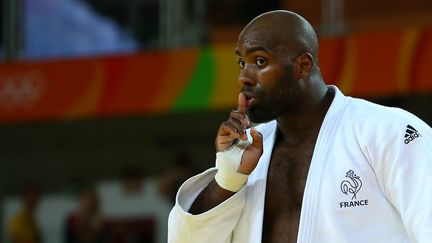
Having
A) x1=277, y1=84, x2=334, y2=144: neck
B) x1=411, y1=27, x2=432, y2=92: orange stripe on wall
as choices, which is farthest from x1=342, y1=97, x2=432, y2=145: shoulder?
x1=411, y1=27, x2=432, y2=92: orange stripe on wall

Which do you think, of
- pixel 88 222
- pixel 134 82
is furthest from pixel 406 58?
pixel 88 222

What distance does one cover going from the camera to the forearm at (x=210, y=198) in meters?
3.58

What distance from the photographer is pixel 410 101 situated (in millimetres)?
10281

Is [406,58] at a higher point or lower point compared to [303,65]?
lower

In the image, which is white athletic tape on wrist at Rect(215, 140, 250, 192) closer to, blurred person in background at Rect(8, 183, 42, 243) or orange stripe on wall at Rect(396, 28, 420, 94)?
orange stripe on wall at Rect(396, 28, 420, 94)

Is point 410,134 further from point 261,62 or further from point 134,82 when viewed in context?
point 134,82

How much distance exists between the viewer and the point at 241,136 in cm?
345

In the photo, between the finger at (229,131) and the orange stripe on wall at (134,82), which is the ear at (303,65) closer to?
the finger at (229,131)

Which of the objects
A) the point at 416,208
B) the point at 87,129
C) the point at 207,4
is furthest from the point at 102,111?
the point at 416,208

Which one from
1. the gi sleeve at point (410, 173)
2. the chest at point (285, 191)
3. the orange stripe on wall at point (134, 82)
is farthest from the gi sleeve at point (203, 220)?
the orange stripe on wall at point (134, 82)

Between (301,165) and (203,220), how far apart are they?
421 millimetres

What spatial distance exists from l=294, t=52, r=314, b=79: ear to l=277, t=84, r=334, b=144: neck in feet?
0.31

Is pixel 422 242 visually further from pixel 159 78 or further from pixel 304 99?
pixel 159 78

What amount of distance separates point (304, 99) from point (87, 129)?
29.3 feet
